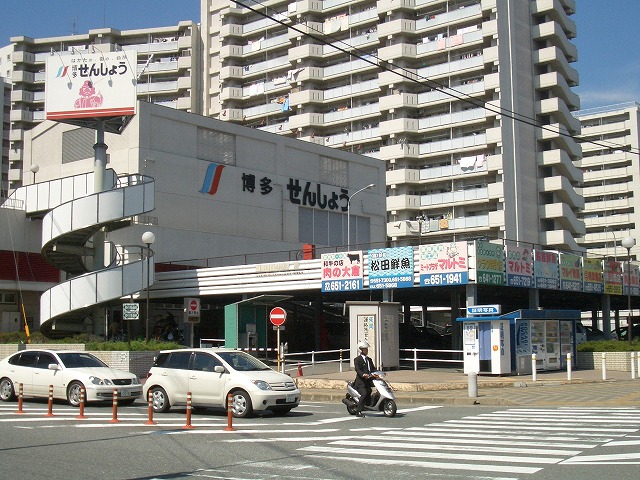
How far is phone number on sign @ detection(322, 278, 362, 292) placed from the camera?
3425 cm

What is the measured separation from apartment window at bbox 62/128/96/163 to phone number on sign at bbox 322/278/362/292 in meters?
19.4

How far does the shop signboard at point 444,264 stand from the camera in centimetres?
3152

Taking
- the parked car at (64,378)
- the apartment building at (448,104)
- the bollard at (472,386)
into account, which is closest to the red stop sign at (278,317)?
the parked car at (64,378)

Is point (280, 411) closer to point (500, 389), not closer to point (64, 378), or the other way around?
point (64, 378)

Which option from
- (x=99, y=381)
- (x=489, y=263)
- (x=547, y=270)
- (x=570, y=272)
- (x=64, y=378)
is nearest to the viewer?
(x=99, y=381)

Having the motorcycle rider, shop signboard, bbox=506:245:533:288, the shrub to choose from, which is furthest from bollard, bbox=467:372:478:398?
the shrub

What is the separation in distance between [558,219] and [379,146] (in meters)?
18.6

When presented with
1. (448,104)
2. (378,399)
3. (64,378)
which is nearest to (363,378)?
(378,399)

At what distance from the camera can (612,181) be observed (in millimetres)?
99188

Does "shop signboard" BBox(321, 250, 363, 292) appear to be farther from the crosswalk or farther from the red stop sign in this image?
the crosswalk

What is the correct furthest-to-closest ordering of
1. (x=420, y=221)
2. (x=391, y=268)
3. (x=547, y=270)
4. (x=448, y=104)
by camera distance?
(x=420, y=221) < (x=448, y=104) < (x=547, y=270) < (x=391, y=268)

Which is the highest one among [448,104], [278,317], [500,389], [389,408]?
[448,104]

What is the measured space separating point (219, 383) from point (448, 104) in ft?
206

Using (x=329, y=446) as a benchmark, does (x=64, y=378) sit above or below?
above
